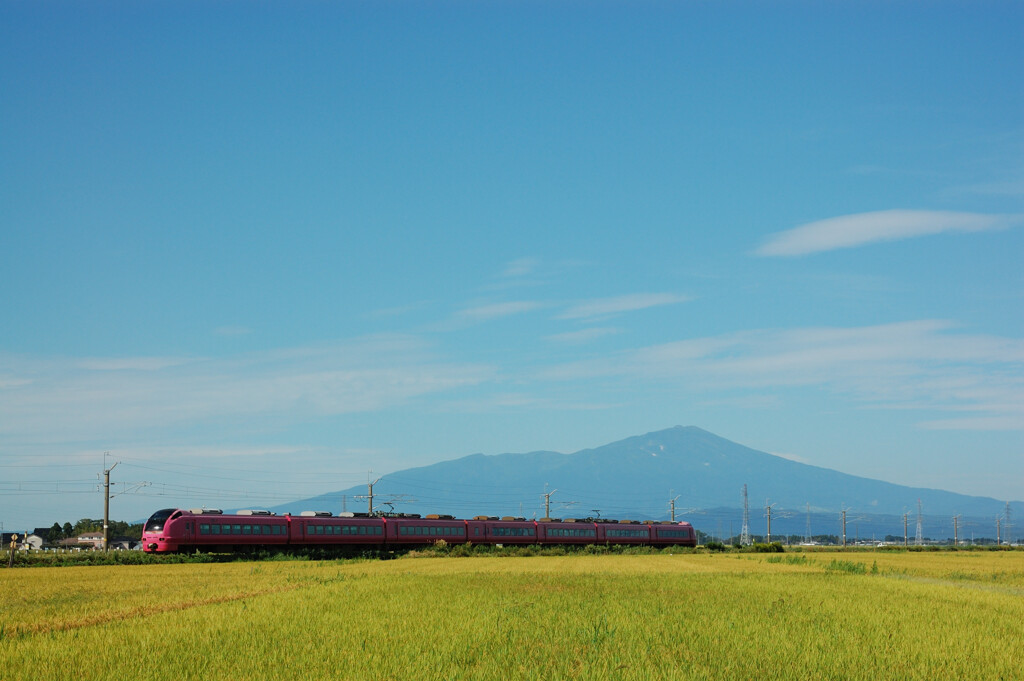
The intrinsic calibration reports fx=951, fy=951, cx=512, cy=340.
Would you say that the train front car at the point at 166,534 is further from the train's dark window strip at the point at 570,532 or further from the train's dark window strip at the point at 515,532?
the train's dark window strip at the point at 570,532

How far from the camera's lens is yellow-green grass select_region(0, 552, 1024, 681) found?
1507 cm

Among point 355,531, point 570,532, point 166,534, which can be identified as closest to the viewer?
point 166,534

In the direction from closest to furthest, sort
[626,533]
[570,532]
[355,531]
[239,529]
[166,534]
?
1. [166,534]
2. [239,529]
3. [355,531]
4. [570,532]
5. [626,533]

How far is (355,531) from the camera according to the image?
69.5 meters

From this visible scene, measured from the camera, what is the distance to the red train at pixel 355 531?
196 ft

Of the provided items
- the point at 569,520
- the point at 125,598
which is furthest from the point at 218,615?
the point at 569,520

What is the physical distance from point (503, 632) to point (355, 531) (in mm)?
Answer: 52329

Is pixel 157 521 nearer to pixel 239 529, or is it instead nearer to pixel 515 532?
pixel 239 529

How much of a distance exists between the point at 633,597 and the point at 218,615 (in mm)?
12109

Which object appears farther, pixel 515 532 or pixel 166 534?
pixel 515 532

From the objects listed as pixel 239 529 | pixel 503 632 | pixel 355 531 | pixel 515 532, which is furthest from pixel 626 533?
pixel 503 632

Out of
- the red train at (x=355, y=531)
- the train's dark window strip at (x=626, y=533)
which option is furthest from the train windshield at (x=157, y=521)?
the train's dark window strip at (x=626, y=533)

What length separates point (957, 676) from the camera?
49.7ft

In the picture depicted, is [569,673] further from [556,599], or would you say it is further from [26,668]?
[556,599]
